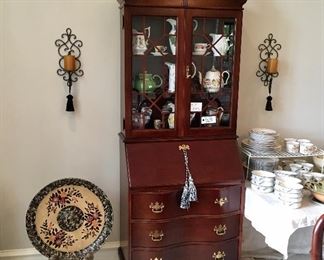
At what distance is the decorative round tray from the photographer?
219 centimetres

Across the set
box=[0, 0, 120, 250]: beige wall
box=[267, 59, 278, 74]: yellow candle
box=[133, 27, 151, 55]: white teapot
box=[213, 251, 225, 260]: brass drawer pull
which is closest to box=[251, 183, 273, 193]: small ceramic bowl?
box=[213, 251, 225, 260]: brass drawer pull

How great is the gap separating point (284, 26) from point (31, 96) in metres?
1.84

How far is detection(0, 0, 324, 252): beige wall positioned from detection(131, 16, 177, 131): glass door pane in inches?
11.6

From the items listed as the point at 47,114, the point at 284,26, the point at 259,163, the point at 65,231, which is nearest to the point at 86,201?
the point at 65,231

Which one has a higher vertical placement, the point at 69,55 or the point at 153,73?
the point at 69,55

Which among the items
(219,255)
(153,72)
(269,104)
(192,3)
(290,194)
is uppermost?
(192,3)

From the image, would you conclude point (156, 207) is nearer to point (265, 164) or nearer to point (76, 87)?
point (265, 164)

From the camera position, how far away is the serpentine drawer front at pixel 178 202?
2176 millimetres

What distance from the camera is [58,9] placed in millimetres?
2314

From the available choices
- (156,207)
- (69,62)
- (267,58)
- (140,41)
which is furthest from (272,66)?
(69,62)

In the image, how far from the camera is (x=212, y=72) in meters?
2.32

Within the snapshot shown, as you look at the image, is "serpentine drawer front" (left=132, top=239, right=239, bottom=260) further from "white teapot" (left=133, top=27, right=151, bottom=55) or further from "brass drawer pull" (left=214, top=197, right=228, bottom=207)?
"white teapot" (left=133, top=27, right=151, bottom=55)

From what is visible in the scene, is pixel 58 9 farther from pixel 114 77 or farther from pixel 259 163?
pixel 259 163

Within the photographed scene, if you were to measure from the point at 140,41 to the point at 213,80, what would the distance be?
52cm
